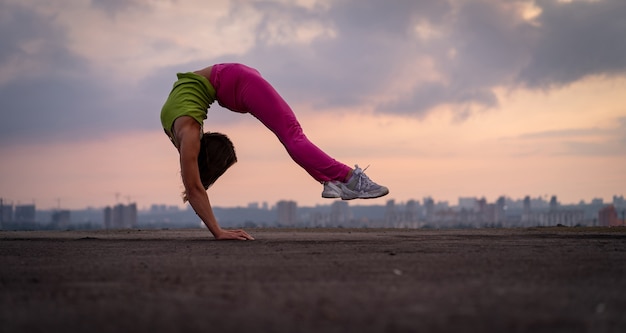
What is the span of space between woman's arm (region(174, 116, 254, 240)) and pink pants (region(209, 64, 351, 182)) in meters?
0.49

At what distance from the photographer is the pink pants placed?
670 cm

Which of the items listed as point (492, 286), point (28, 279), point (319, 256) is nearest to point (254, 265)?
point (319, 256)

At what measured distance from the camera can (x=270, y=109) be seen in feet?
23.0

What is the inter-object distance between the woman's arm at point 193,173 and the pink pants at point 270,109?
1.62 feet

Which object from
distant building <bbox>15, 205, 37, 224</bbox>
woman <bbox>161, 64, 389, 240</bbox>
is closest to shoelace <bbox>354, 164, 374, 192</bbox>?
woman <bbox>161, 64, 389, 240</bbox>

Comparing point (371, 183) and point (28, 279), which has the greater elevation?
point (371, 183)

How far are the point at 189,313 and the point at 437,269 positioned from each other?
170 centimetres

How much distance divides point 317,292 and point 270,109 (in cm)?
437

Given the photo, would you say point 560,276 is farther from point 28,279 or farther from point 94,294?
point 28,279

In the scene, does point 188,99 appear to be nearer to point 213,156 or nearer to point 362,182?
point 213,156

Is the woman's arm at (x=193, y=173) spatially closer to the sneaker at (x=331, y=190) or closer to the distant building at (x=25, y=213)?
the sneaker at (x=331, y=190)

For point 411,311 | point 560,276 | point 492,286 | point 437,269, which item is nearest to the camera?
point 411,311

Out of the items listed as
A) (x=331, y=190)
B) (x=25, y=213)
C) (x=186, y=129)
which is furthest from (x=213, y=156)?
(x=25, y=213)

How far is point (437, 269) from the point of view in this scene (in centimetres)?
366
